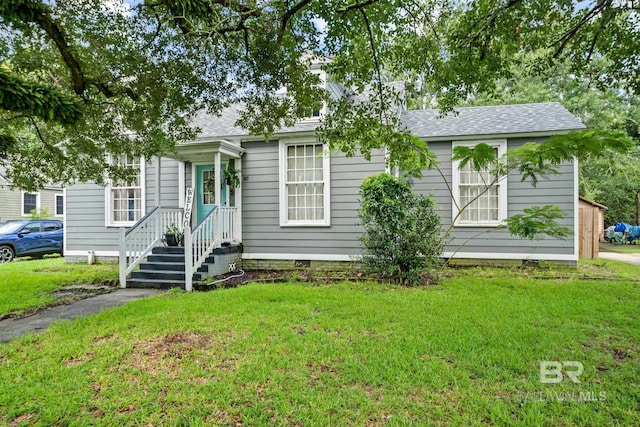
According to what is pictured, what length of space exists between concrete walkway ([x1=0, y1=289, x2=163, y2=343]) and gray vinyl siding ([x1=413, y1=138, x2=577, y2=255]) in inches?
254

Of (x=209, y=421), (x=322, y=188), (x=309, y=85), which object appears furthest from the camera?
(x=322, y=188)

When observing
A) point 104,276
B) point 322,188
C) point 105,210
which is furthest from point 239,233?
point 105,210

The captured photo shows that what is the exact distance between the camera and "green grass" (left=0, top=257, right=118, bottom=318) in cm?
557

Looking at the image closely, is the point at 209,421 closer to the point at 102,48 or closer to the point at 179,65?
the point at 179,65

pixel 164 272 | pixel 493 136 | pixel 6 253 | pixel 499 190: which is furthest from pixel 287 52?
pixel 6 253

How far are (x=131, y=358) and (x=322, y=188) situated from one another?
566 cm

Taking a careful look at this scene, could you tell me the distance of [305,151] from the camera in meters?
8.34

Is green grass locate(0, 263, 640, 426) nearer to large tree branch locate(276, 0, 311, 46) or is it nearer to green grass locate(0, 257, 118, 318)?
green grass locate(0, 257, 118, 318)

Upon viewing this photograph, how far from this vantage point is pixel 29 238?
1200 cm

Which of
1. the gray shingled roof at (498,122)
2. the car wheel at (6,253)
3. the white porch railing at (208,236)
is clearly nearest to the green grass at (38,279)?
the white porch railing at (208,236)

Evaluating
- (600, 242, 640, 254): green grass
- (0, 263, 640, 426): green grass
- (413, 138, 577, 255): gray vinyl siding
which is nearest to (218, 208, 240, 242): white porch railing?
(0, 263, 640, 426): green grass

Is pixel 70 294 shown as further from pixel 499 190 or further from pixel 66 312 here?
pixel 499 190

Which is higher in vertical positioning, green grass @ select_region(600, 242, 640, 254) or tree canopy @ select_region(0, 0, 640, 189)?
tree canopy @ select_region(0, 0, 640, 189)

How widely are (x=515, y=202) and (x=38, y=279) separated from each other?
35.6ft
